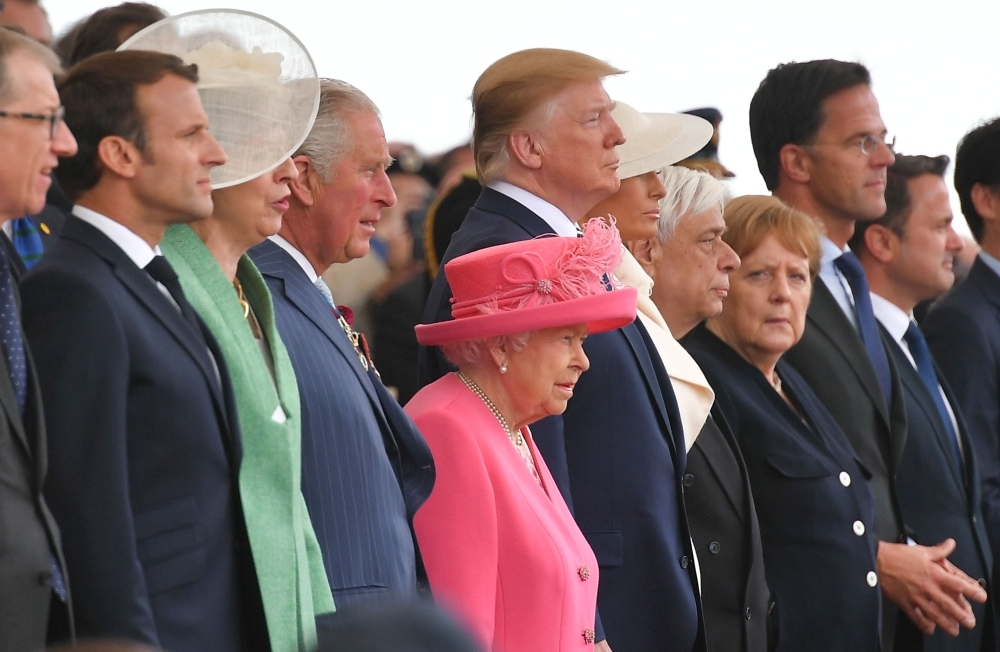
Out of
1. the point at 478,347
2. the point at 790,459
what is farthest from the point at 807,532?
the point at 478,347

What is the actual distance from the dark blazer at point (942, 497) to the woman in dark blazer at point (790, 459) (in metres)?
0.56

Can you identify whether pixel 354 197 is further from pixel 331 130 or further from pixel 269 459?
pixel 269 459

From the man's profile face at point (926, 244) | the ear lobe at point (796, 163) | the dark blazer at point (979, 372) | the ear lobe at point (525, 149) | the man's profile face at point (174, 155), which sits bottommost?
the dark blazer at point (979, 372)

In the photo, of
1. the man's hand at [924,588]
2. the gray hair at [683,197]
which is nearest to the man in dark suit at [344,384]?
the gray hair at [683,197]

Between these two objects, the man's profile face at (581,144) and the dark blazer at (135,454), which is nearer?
the dark blazer at (135,454)

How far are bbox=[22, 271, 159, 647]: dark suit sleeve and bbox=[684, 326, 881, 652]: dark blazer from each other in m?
2.63

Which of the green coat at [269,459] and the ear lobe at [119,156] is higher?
the ear lobe at [119,156]

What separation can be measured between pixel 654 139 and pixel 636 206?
24 cm

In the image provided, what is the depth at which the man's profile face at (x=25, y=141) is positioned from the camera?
294 cm

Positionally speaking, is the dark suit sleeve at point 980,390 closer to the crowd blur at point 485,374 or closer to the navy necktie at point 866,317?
the crowd blur at point 485,374

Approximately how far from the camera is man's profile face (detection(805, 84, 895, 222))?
19.5 feet

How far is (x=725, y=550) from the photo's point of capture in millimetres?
4684

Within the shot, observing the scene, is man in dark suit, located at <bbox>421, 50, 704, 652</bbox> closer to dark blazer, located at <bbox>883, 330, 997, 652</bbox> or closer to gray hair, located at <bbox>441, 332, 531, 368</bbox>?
gray hair, located at <bbox>441, 332, 531, 368</bbox>

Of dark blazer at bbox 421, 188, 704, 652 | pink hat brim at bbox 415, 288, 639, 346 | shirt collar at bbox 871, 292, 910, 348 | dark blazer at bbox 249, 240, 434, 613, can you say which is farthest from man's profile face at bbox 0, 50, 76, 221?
shirt collar at bbox 871, 292, 910, 348
